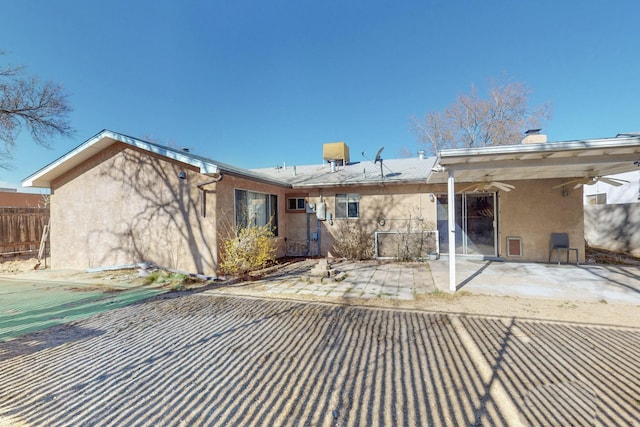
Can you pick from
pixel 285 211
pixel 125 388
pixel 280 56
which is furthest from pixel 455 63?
pixel 125 388

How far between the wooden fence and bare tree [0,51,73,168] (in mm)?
3784

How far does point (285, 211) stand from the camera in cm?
1041

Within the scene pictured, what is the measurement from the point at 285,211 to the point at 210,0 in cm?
795

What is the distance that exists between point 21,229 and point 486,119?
26.1 m

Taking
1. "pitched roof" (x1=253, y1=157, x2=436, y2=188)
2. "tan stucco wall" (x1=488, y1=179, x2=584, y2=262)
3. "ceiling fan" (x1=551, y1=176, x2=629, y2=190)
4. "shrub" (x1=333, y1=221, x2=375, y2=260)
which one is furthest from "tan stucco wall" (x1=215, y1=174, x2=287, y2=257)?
"ceiling fan" (x1=551, y1=176, x2=629, y2=190)

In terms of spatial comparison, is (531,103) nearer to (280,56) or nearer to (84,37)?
(280,56)

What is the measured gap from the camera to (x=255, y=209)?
341 inches

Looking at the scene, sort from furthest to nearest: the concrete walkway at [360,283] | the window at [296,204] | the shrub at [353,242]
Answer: the window at [296,204] → the shrub at [353,242] → the concrete walkway at [360,283]

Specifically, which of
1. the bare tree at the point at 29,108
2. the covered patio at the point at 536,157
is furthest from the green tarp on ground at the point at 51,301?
the bare tree at the point at 29,108

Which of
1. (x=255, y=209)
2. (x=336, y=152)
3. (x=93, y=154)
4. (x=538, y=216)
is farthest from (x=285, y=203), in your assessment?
(x=538, y=216)

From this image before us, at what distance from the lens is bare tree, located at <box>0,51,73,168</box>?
36.7ft

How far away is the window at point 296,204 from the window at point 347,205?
1403mm

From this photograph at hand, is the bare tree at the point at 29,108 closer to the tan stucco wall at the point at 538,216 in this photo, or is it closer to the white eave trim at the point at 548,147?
the white eave trim at the point at 548,147

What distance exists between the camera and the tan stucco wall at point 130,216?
23.0 feet
